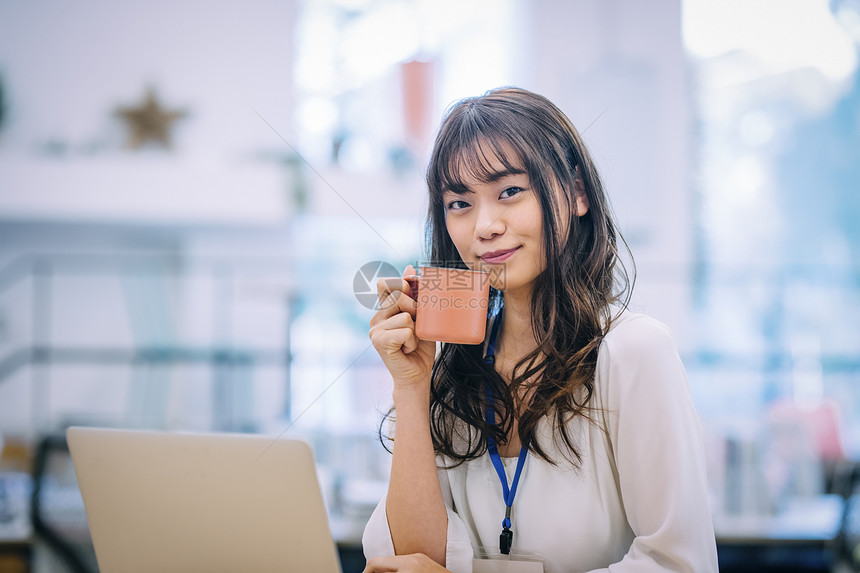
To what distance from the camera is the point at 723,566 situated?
6.48 ft

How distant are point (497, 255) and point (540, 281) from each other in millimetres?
102

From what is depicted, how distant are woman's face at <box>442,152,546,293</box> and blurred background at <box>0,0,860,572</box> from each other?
6.29 feet

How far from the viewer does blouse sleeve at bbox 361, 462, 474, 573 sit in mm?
1010

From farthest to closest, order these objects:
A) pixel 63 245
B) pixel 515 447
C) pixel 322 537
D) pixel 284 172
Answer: pixel 63 245
pixel 284 172
pixel 515 447
pixel 322 537

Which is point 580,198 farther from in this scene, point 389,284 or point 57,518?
point 57,518

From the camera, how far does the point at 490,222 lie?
101 cm

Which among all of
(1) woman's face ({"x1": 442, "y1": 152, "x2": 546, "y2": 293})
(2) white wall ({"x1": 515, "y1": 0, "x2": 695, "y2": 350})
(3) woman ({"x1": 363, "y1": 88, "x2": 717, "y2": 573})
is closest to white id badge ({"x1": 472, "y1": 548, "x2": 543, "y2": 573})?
(3) woman ({"x1": 363, "y1": 88, "x2": 717, "y2": 573})

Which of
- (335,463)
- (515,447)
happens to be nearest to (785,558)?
(515,447)

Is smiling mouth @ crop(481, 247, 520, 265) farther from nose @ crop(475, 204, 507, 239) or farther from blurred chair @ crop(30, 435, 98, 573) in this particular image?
blurred chair @ crop(30, 435, 98, 573)

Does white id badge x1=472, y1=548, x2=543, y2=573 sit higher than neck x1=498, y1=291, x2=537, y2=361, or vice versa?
neck x1=498, y1=291, x2=537, y2=361

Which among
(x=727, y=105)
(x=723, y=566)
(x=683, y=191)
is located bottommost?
(x=723, y=566)

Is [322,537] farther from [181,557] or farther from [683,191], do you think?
[683,191]

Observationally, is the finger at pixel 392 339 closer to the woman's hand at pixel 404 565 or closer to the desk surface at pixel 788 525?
the woman's hand at pixel 404 565

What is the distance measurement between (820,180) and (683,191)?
790mm
